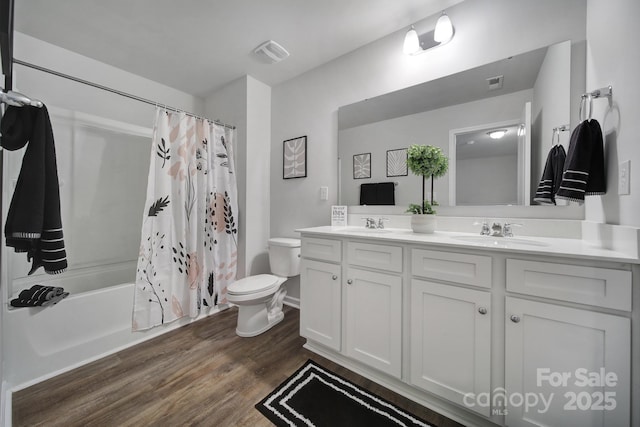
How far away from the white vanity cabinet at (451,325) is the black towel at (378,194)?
2.38ft

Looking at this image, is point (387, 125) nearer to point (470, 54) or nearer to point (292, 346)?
point (470, 54)

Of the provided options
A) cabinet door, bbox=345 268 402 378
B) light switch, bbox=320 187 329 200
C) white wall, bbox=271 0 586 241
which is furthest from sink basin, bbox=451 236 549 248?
light switch, bbox=320 187 329 200

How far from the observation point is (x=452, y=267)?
1108 millimetres

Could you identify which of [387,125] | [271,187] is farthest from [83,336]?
[387,125]

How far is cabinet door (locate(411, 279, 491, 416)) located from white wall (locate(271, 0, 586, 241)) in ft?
4.03

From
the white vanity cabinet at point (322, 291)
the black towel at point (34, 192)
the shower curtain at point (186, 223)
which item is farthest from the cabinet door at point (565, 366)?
the shower curtain at point (186, 223)

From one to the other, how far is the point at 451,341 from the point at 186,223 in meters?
2.13

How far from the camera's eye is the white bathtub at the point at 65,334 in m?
1.34

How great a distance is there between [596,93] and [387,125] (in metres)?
1.10

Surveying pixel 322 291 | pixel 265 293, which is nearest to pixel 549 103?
pixel 322 291

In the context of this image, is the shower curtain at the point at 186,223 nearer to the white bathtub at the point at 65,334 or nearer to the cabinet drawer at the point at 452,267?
the white bathtub at the point at 65,334

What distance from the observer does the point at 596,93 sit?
3.28 ft

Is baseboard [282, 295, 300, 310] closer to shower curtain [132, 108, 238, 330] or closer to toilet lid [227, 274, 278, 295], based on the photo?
toilet lid [227, 274, 278, 295]

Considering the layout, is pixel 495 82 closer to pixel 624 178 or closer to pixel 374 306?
pixel 624 178
